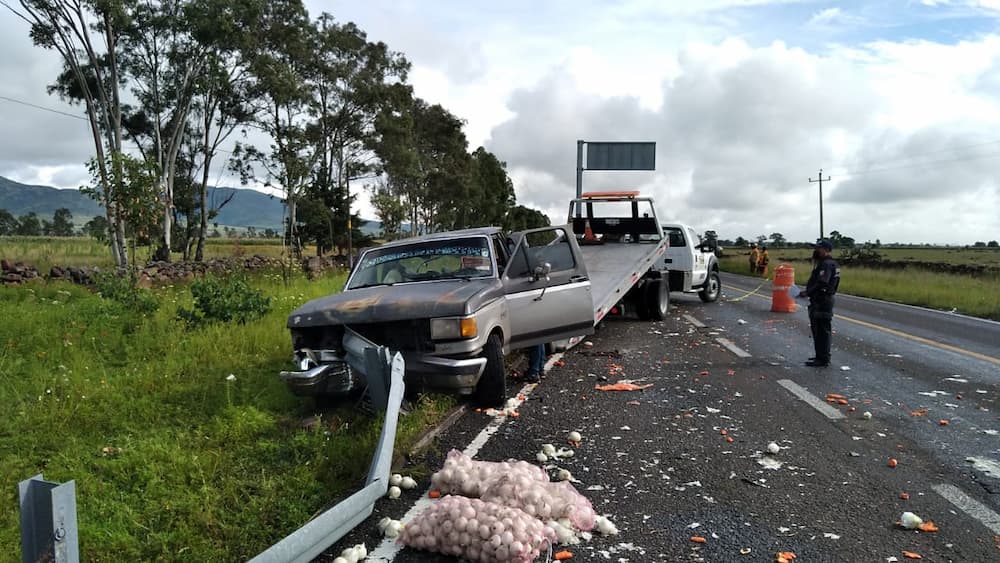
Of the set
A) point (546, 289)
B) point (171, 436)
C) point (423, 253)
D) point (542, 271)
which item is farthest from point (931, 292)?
point (171, 436)

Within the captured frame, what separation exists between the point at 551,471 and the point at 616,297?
20.0 feet

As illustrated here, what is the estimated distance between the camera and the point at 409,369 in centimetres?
580

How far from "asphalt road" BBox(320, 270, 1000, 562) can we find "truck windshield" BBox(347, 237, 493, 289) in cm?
154

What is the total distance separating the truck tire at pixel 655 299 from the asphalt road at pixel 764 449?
3.20 metres

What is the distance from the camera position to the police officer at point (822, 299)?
8.88m

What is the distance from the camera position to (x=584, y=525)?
3.80 meters

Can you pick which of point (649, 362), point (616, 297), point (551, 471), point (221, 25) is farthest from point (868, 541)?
point (221, 25)

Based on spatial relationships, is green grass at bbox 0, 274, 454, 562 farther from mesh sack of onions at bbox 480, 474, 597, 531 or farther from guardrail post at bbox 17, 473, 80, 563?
guardrail post at bbox 17, 473, 80, 563

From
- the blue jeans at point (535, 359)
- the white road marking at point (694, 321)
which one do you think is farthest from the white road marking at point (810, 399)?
the white road marking at point (694, 321)

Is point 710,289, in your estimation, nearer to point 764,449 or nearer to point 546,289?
point 546,289

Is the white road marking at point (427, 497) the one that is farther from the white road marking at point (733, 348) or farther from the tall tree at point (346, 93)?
the tall tree at point (346, 93)

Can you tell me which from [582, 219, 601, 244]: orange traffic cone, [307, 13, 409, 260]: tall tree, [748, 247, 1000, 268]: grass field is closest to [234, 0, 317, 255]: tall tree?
[307, 13, 409, 260]: tall tree

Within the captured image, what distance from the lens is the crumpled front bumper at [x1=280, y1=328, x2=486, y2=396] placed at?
5543mm

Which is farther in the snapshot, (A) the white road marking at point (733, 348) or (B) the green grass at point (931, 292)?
(B) the green grass at point (931, 292)
